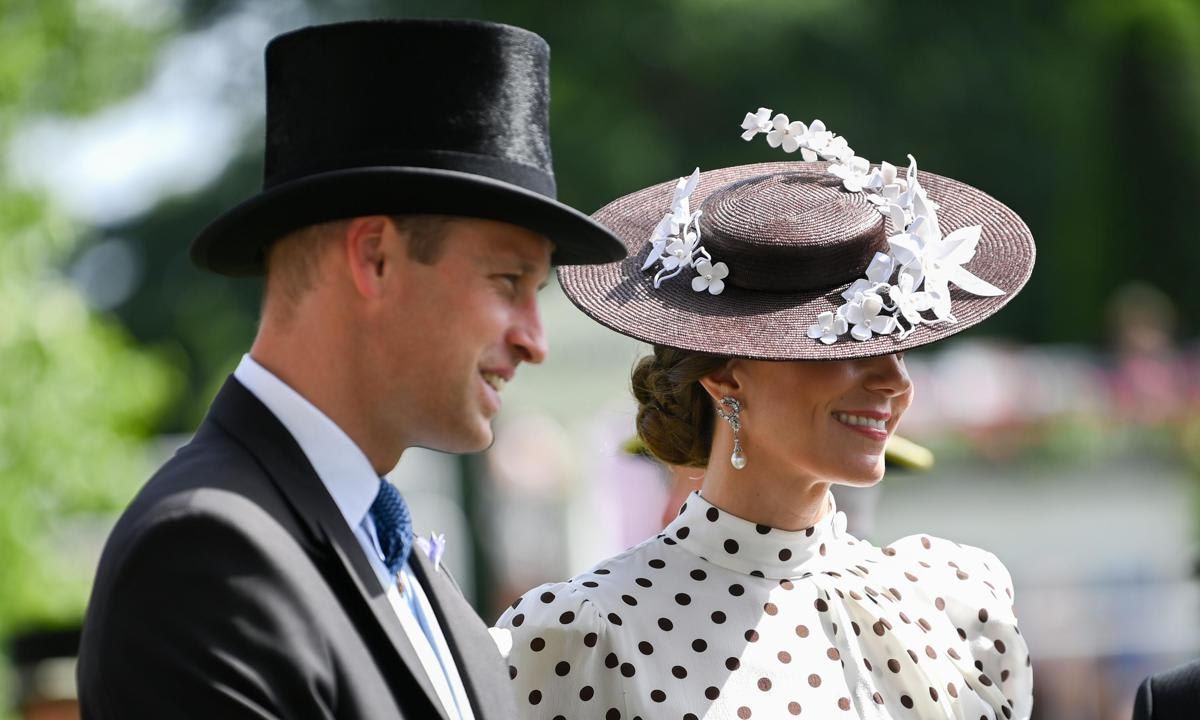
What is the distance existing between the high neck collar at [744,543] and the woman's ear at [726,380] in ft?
0.69

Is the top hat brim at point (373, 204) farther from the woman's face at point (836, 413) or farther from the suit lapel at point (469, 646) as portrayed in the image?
the woman's face at point (836, 413)

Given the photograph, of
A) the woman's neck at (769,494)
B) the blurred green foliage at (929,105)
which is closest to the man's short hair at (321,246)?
the woman's neck at (769,494)

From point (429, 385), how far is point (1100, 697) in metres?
7.45

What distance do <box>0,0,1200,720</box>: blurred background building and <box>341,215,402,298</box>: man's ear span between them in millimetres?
185

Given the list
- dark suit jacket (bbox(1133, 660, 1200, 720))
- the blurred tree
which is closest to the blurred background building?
the blurred tree

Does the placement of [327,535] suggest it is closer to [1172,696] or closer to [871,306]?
[871,306]

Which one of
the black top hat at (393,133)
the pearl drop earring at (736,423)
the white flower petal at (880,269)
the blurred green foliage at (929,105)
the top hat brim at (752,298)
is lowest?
the blurred green foliage at (929,105)

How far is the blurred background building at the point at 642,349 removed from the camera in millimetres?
7699

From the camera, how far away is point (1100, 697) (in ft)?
29.7

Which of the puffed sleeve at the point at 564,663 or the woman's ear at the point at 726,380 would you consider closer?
the puffed sleeve at the point at 564,663

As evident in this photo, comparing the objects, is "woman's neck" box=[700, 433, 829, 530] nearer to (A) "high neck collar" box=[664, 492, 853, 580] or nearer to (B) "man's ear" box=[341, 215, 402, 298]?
(A) "high neck collar" box=[664, 492, 853, 580]

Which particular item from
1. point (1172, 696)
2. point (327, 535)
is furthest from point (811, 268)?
point (327, 535)

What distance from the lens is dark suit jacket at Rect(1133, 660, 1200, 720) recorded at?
119 inches

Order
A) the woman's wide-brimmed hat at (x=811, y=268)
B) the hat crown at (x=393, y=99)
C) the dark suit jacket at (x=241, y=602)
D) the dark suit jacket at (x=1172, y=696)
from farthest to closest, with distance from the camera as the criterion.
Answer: the woman's wide-brimmed hat at (x=811, y=268) → the dark suit jacket at (x=1172, y=696) → the hat crown at (x=393, y=99) → the dark suit jacket at (x=241, y=602)
